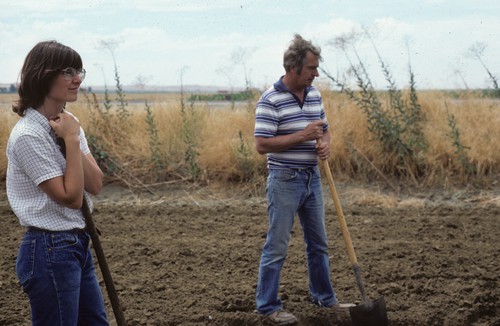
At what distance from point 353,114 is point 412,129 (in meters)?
0.89

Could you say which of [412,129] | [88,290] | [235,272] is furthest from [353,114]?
[88,290]

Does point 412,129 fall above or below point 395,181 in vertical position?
above

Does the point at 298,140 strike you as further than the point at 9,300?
No

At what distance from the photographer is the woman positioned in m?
3.02

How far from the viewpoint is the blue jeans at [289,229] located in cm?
481

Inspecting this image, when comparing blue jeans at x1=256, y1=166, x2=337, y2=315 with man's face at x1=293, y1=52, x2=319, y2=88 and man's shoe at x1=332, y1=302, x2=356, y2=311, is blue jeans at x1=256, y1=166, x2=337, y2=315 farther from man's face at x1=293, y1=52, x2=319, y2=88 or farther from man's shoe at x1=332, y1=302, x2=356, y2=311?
man's face at x1=293, y1=52, x2=319, y2=88

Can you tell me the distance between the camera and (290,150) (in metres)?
Answer: 4.83

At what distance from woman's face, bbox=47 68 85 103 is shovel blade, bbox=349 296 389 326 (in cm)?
246

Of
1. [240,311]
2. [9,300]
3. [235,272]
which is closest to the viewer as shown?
[240,311]

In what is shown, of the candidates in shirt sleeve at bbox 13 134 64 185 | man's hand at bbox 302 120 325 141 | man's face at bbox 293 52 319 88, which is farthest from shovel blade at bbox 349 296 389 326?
shirt sleeve at bbox 13 134 64 185

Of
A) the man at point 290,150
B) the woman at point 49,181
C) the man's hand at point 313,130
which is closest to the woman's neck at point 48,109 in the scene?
the woman at point 49,181

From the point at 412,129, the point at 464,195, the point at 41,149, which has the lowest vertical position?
the point at 464,195

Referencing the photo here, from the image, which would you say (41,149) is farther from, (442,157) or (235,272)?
(442,157)

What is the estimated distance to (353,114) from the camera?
1029 cm
